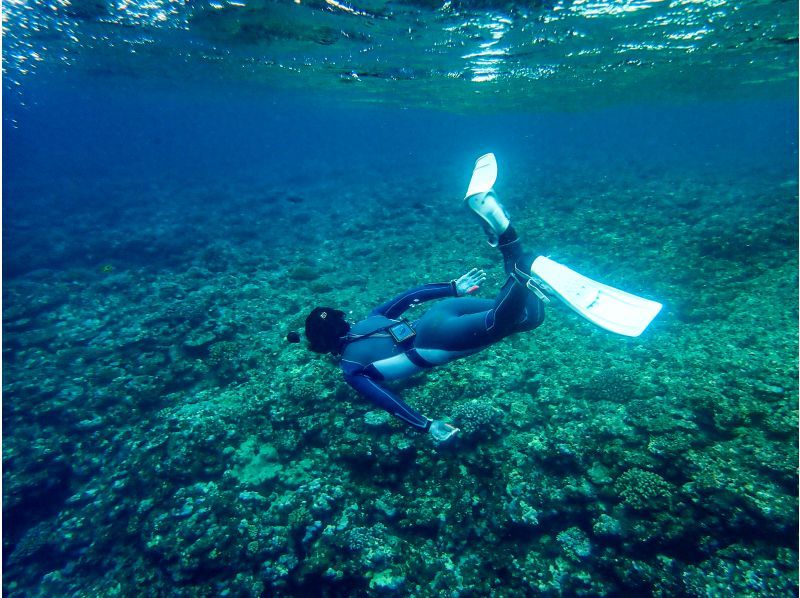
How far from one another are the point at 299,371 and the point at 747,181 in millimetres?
24526

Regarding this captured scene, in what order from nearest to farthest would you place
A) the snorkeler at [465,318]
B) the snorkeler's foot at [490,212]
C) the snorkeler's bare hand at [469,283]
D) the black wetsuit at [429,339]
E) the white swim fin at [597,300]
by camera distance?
1. the white swim fin at [597,300]
2. the snorkeler at [465,318]
3. the snorkeler's foot at [490,212]
4. the black wetsuit at [429,339]
5. the snorkeler's bare hand at [469,283]

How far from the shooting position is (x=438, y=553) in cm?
463

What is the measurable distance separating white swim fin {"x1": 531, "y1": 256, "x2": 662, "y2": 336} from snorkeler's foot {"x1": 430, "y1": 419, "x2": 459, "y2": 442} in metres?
1.90

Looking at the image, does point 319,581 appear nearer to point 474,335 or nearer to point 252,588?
point 252,588

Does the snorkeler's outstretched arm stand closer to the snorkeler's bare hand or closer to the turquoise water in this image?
the snorkeler's bare hand

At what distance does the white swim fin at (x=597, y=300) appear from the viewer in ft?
11.2

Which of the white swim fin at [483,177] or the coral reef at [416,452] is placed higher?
the white swim fin at [483,177]

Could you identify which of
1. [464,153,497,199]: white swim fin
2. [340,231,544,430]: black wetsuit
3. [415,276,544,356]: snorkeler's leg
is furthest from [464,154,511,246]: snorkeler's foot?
[415,276,544,356]: snorkeler's leg

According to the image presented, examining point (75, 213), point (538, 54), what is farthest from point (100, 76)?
point (538, 54)

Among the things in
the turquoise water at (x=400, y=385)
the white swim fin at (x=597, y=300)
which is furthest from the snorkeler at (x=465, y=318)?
the turquoise water at (x=400, y=385)

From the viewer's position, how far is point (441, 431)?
14.2 feet

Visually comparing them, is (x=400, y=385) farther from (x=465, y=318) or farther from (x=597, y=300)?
(x=597, y=300)

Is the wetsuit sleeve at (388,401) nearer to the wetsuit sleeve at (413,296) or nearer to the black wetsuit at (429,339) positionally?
the black wetsuit at (429,339)

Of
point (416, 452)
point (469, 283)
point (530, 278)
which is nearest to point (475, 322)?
point (530, 278)
